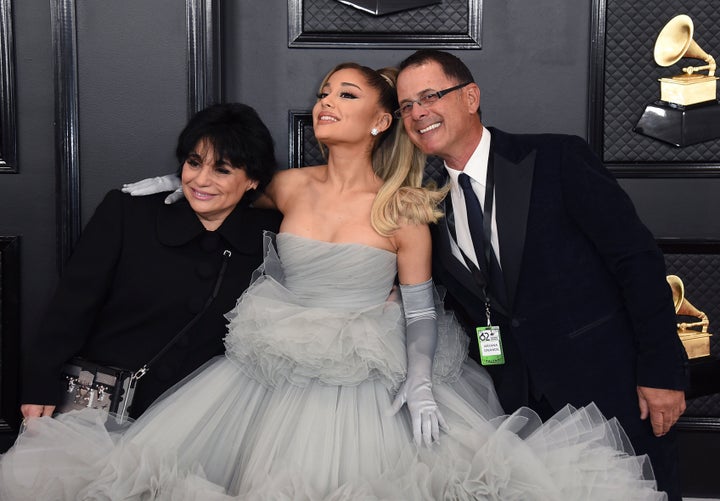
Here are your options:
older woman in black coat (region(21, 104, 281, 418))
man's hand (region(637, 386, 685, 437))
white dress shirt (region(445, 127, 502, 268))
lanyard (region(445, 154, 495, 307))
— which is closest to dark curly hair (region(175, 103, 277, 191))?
older woman in black coat (region(21, 104, 281, 418))

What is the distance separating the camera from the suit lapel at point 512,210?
208cm

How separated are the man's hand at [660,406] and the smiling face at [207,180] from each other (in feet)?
4.21

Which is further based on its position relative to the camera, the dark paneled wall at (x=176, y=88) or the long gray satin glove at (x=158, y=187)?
the dark paneled wall at (x=176, y=88)

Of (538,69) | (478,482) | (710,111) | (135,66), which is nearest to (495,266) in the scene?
(478,482)

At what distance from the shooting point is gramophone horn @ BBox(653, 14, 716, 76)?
2.65 meters

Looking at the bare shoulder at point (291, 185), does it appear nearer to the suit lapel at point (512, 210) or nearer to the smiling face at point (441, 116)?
the smiling face at point (441, 116)

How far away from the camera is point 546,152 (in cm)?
211

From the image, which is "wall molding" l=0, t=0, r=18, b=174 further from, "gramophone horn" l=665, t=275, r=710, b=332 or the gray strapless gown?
"gramophone horn" l=665, t=275, r=710, b=332

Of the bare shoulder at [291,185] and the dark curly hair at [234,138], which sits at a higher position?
the dark curly hair at [234,138]

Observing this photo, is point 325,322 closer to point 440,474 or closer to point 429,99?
point 440,474

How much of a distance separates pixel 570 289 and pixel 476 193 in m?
0.37

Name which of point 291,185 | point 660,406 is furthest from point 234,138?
point 660,406

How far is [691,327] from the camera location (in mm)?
2740

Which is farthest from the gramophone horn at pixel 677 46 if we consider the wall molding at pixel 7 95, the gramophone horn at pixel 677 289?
the wall molding at pixel 7 95
